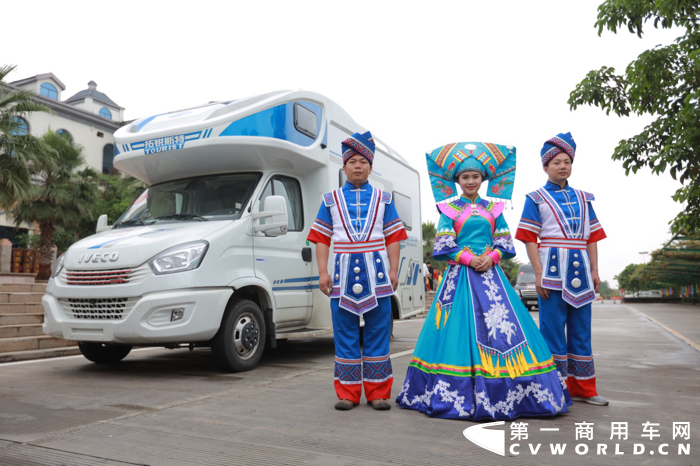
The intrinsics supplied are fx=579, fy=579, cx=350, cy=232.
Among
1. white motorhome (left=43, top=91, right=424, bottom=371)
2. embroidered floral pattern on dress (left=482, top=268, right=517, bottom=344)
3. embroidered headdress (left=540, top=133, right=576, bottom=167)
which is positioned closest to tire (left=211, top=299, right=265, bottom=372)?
white motorhome (left=43, top=91, right=424, bottom=371)

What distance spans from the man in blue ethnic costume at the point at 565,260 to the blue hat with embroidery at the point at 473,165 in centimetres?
31

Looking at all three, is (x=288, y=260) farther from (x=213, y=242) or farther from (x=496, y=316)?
(x=496, y=316)

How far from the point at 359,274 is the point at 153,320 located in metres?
2.20

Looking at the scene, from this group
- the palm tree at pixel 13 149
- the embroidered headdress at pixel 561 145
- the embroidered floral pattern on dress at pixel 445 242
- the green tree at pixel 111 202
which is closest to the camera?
the embroidered floral pattern on dress at pixel 445 242

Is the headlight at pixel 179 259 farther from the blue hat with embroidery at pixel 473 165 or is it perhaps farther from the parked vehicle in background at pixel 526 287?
the parked vehicle in background at pixel 526 287

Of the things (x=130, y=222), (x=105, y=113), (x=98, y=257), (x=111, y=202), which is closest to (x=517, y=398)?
(x=98, y=257)

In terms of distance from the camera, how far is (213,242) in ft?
18.4

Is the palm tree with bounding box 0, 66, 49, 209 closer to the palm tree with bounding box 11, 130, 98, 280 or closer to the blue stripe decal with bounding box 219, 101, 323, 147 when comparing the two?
the palm tree with bounding box 11, 130, 98, 280

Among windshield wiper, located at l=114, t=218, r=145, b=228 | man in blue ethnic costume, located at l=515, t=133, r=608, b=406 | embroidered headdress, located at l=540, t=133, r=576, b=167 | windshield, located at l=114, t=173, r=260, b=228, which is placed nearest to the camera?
man in blue ethnic costume, located at l=515, t=133, r=608, b=406

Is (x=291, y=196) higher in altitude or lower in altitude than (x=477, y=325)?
higher

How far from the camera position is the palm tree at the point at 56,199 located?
2256 cm

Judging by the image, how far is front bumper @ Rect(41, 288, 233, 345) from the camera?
17.5ft

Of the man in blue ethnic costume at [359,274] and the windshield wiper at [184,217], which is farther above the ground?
the windshield wiper at [184,217]

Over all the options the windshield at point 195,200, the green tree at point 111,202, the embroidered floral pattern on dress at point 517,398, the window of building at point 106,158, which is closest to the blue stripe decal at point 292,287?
the windshield at point 195,200
